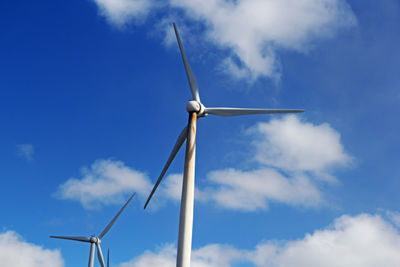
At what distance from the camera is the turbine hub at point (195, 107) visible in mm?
34188

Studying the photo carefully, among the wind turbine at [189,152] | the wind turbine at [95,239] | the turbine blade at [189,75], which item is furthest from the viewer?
the wind turbine at [95,239]

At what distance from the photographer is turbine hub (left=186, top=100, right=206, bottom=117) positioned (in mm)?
34188

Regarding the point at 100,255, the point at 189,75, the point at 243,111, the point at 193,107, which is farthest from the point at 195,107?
the point at 100,255

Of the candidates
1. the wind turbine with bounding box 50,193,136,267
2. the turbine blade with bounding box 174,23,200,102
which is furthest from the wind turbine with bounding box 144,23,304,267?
the wind turbine with bounding box 50,193,136,267

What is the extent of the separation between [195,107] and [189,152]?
506 centimetres

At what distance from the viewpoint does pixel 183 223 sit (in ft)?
92.9

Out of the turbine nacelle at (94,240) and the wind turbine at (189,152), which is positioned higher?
the turbine nacelle at (94,240)

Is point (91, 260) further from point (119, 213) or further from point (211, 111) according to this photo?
point (211, 111)

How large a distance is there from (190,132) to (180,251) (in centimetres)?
957

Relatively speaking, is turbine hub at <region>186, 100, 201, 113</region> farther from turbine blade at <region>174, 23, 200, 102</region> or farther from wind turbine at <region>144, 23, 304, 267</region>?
turbine blade at <region>174, 23, 200, 102</region>

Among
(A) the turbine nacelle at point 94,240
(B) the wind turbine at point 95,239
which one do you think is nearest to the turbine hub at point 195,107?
(B) the wind turbine at point 95,239

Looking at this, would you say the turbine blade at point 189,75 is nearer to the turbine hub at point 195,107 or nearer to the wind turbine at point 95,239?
the turbine hub at point 195,107

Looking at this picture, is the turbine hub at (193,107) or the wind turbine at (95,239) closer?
the turbine hub at (193,107)

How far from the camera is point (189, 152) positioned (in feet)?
101
